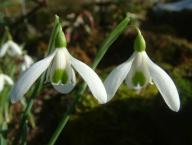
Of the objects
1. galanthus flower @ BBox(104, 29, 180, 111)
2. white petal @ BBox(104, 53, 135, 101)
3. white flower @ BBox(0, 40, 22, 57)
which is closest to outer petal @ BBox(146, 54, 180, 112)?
galanthus flower @ BBox(104, 29, 180, 111)

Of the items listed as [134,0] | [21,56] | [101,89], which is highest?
[101,89]

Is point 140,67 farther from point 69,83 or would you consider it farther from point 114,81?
point 69,83

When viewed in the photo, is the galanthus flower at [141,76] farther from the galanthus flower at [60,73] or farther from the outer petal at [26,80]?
the outer petal at [26,80]

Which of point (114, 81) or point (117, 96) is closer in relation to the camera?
point (114, 81)

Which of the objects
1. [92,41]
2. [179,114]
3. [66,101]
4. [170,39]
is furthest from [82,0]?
[179,114]

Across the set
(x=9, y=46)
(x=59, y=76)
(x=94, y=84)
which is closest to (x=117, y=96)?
(x=9, y=46)

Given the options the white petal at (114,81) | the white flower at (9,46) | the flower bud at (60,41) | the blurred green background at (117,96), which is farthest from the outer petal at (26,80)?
the white flower at (9,46)

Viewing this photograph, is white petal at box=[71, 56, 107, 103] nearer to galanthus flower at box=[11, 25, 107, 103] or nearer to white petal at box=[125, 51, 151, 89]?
galanthus flower at box=[11, 25, 107, 103]

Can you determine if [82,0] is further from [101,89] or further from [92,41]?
[101,89]
